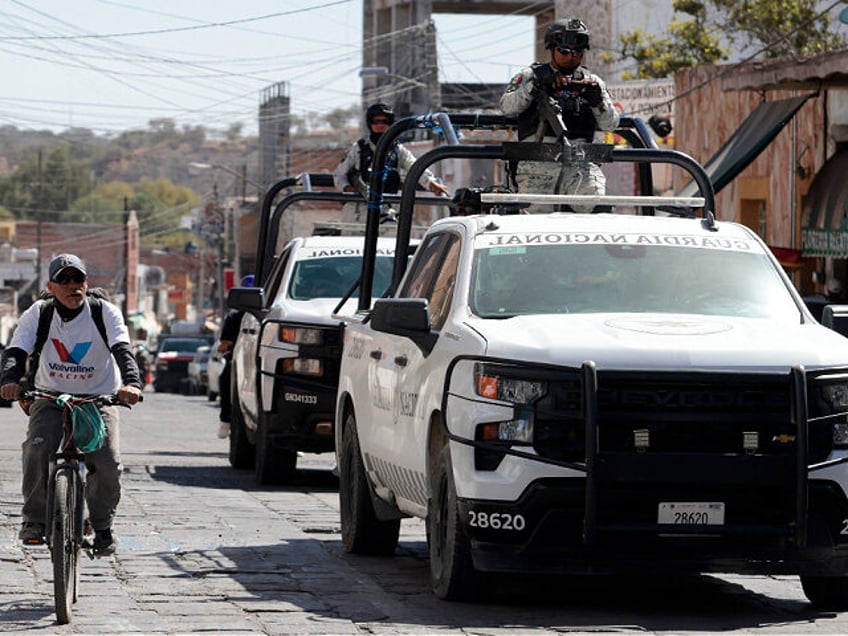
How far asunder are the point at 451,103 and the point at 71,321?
61.6 meters

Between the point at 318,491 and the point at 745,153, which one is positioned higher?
the point at 745,153

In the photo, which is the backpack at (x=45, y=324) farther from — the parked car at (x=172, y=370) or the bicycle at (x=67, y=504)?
the parked car at (x=172, y=370)

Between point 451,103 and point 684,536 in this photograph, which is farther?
point 451,103

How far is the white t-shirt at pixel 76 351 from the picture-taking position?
397 inches

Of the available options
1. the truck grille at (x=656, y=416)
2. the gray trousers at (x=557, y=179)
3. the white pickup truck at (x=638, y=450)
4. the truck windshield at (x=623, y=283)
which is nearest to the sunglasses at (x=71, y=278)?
the white pickup truck at (x=638, y=450)

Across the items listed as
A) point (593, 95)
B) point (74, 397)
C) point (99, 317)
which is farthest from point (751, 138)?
point (74, 397)

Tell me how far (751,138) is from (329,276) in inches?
460

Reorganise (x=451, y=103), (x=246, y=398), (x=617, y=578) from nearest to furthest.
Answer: (x=617, y=578) → (x=246, y=398) → (x=451, y=103)

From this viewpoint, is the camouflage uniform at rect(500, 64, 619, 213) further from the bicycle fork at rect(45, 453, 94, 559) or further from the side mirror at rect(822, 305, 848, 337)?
the bicycle fork at rect(45, 453, 94, 559)

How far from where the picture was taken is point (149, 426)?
1144 inches

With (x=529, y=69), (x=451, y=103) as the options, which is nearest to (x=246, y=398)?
(x=529, y=69)

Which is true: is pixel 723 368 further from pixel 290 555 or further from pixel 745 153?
pixel 745 153

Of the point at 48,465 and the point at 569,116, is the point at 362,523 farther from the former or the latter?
the point at 569,116

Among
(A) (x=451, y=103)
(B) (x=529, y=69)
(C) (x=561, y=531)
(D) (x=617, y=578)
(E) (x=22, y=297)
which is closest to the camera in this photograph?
(C) (x=561, y=531)
